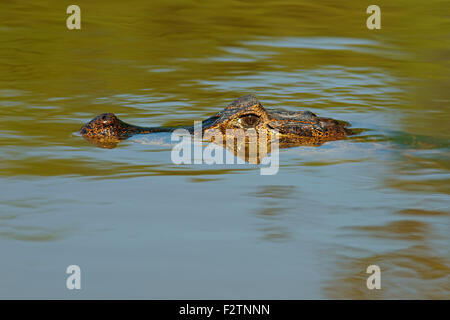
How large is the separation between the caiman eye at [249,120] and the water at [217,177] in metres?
0.49

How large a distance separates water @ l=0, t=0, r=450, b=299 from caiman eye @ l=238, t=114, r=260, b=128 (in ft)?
1.60

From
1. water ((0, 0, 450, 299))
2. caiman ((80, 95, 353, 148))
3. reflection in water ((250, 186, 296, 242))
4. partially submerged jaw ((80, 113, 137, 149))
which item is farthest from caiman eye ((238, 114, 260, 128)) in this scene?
reflection in water ((250, 186, 296, 242))

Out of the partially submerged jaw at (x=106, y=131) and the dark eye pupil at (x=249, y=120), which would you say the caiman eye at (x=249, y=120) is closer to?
the dark eye pupil at (x=249, y=120)

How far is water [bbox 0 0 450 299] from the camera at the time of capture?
3.58 metres

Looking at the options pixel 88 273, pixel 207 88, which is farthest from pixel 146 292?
pixel 207 88

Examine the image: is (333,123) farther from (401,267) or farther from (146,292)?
(146,292)

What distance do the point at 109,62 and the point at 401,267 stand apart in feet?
25.2

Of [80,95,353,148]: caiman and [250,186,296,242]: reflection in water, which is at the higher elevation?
[80,95,353,148]: caiman

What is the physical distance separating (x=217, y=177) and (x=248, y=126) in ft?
4.04

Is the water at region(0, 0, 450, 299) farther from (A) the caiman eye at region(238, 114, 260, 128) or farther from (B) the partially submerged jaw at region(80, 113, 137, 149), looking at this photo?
(A) the caiman eye at region(238, 114, 260, 128)

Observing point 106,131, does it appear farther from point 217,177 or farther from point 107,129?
point 217,177

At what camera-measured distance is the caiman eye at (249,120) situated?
254 inches

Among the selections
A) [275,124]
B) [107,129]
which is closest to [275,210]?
[275,124]

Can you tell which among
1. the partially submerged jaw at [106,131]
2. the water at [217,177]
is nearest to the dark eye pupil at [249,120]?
the water at [217,177]
